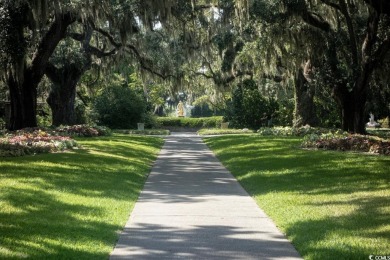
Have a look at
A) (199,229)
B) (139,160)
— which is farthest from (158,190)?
(139,160)

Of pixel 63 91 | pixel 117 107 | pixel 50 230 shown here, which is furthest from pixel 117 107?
pixel 50 230

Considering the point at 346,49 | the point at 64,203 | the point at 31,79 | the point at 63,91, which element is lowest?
the point at 64,203

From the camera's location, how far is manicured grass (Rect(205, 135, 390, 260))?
691 centimetres

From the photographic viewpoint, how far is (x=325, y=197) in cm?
1048

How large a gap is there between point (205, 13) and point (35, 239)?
26358 millimetres

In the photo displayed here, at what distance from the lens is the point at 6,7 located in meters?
20.5

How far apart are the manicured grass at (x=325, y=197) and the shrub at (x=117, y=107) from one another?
89.3ft

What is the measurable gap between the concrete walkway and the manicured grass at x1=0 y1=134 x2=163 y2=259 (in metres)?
0.31

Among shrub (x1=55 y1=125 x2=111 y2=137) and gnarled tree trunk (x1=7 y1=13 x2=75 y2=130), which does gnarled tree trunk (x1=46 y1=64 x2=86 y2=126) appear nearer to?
shrub (x1=55 y1=125 x2=111 y2=137)

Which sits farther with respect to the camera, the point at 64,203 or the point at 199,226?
the point at 64,203

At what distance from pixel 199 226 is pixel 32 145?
1238cm

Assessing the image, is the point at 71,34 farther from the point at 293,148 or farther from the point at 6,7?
the point at 293,148

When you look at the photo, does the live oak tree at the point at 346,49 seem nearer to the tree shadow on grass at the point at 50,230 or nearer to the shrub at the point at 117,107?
the tree shadow on grass at the point at 50,230

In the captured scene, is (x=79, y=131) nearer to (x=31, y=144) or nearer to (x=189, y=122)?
(x=31, y=144)
